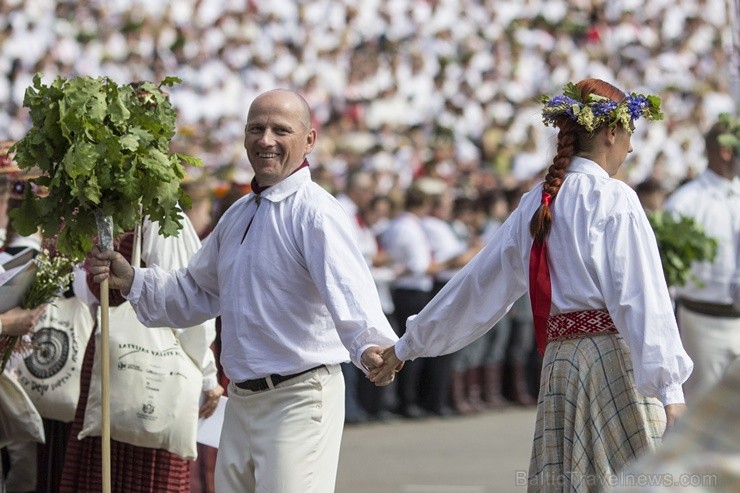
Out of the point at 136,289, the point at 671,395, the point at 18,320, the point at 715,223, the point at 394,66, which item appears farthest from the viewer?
the point at 394,66

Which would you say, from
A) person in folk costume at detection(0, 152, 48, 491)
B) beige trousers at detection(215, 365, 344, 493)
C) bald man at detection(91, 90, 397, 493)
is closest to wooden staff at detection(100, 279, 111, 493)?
bald man at detection(91, 90, 397, 493)

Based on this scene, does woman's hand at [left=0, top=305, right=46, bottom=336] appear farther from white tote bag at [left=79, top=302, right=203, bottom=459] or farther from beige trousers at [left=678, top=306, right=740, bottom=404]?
beige trousers at [left=678, top=306, right=740, bottom=404]

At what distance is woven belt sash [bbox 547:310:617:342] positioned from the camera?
14.6 feet

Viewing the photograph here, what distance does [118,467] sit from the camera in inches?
226

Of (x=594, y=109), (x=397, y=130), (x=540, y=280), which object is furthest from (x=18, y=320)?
(x=397, y=130)

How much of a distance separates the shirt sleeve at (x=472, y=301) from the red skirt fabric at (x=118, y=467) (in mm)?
1515

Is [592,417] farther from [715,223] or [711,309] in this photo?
[715,223]

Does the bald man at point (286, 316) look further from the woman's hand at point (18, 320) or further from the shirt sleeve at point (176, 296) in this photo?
the woman's hand at point (18, 320)

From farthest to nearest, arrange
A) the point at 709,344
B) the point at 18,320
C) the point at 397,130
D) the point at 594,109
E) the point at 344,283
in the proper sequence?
the point at 397,130 → the point at 709,344 → the point at 18,320 → the point at 344,283 → the point at 594,109

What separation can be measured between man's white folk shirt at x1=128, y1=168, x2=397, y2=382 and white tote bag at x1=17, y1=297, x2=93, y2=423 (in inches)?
55.9

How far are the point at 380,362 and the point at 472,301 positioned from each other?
389 millimetres

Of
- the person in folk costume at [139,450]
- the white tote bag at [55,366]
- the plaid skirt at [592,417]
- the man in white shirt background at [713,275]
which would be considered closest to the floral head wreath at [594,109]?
the plaid skirt at [592,417]

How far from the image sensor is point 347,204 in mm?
12734

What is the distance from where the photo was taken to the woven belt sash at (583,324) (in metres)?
4.45
